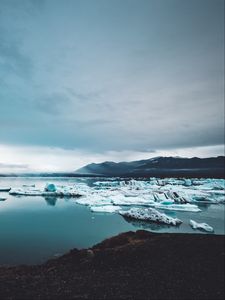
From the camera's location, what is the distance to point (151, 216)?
11930 mm

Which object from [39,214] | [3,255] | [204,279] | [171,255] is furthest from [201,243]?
[39,214]

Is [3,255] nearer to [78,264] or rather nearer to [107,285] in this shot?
[78,264]

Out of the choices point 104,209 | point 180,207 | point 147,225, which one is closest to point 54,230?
point 147,225

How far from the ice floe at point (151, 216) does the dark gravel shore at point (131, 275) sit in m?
4.82

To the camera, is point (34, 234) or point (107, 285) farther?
point (34, 234)

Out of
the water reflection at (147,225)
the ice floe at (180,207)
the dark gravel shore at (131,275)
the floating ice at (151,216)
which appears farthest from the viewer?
the ice floe at (180,207)

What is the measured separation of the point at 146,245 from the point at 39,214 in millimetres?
10723

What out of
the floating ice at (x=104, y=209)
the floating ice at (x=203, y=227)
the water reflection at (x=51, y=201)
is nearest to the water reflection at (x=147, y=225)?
the floating ice at (x=203, y=227)

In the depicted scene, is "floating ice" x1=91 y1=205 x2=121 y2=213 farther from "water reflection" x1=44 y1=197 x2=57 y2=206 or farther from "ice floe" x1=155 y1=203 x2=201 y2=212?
"water reflection" x1=44 y1=197 x2=57 y2=206

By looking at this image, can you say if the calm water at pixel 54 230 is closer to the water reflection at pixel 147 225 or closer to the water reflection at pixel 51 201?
the water reflection at pixel 147 225

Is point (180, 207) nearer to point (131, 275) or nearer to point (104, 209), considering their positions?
point (104, 209)

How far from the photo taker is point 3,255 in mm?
7363

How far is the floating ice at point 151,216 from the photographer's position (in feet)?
36.5

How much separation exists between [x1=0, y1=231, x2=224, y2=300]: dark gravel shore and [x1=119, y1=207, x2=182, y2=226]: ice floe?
190 inches
